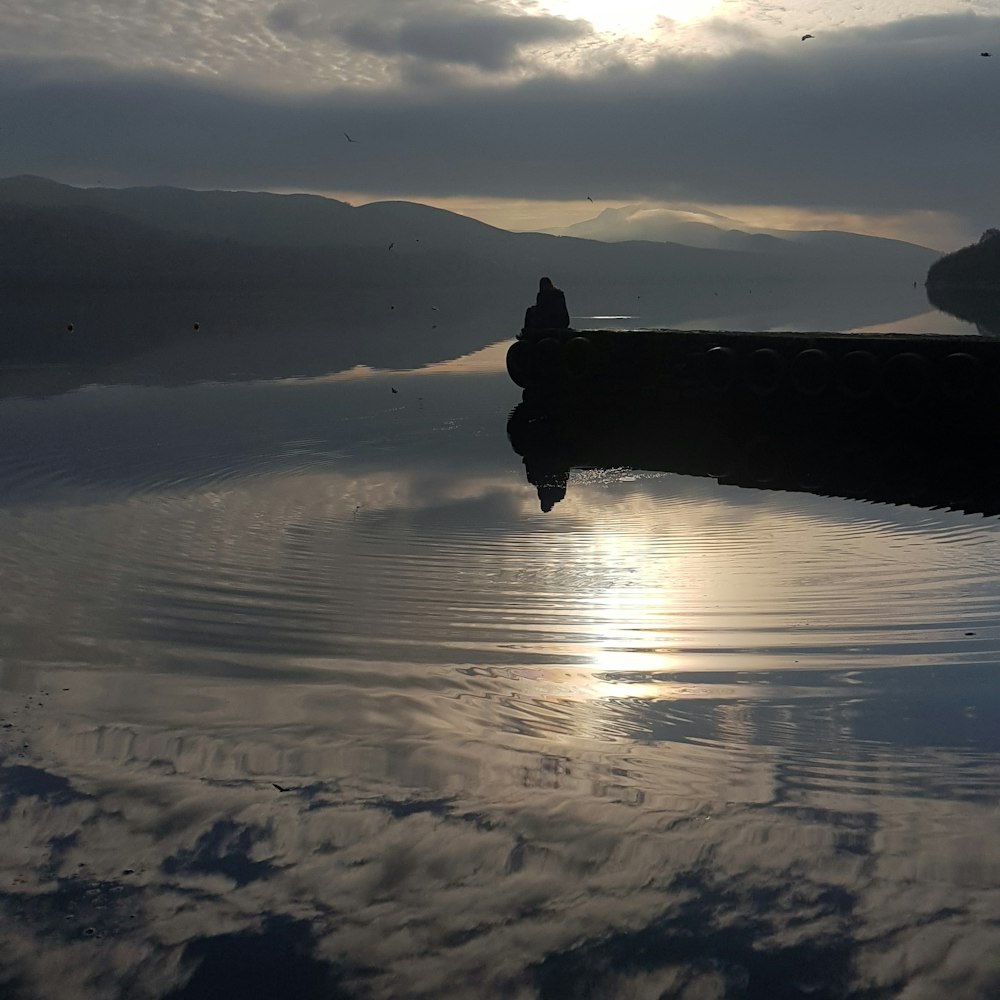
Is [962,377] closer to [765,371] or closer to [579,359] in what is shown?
[765,371]

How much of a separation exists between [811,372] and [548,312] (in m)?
11.2

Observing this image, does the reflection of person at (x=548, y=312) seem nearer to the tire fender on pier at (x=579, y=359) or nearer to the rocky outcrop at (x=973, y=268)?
the tire fender on pier at (x=579, y=359)

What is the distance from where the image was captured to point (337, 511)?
52.9 ft

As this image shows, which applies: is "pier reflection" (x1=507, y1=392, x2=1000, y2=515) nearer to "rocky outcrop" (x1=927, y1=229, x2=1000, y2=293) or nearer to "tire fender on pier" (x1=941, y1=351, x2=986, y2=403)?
"tire fender on pier" (x1=941, y1=351, x2=986, y2=403)

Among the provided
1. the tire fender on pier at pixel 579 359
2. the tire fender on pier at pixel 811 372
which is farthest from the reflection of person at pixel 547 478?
the tire fender on pier at pixel 579 359

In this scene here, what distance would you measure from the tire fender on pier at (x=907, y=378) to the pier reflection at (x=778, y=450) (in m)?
0.35

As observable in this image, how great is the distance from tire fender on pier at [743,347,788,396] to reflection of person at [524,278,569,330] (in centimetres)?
870

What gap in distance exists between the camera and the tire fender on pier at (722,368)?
28172mm

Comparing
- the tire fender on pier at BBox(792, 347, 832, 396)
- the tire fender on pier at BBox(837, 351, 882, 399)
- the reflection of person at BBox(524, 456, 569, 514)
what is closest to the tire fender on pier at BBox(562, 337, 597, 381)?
the tire fender on pier at BBox(792, 347, 832, 396)

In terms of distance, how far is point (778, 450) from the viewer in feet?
72.4

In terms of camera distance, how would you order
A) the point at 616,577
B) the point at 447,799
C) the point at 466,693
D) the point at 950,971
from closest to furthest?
the point at 950,971
the point at 447,799
the point at 466,693
the point at 616,577

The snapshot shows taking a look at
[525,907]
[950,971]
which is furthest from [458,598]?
[950,971]

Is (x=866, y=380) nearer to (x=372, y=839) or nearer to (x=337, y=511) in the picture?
(x=337, y=511)

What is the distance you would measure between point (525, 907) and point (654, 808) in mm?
1284
